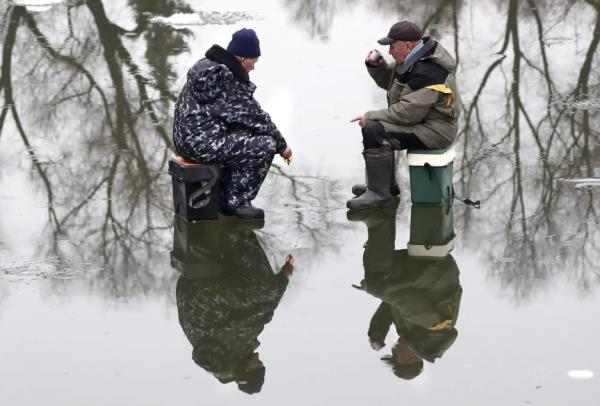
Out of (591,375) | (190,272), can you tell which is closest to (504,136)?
(190,272)

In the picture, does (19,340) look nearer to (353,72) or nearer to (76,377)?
(76,377)

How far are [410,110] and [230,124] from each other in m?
1.39

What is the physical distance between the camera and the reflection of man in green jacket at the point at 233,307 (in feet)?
26.0

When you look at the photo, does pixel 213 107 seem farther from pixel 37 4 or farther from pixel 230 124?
pixel 37 4

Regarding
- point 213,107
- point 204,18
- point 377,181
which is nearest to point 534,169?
point 377,181

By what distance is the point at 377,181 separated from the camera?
34.9 feet

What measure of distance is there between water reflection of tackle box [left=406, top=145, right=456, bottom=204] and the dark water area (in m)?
0.16

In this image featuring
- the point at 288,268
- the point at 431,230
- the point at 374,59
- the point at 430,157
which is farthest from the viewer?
the point at 374,59

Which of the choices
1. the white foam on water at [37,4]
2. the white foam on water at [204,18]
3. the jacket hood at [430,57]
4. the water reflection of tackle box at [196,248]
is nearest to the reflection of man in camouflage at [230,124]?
the water reflection of tackle box at [196,248]

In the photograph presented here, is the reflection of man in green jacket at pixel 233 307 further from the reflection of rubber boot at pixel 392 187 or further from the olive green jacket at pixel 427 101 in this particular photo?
the olive green jacket at pixel 427 101

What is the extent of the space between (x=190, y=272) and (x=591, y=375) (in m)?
3.09

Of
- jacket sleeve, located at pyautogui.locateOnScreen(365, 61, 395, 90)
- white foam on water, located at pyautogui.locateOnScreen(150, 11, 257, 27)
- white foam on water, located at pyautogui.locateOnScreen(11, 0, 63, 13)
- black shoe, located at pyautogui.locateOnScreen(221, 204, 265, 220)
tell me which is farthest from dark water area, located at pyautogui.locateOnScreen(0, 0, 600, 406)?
white foam on water, located at pyautogui.locateOnScreen(11, 0, 63, 13)

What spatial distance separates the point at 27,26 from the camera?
17.6m

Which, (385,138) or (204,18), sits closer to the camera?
(385,138)
